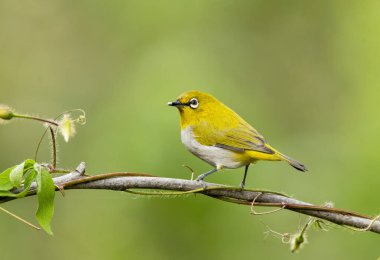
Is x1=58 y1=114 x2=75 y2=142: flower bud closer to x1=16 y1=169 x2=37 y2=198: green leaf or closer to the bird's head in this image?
x1=16 y1=169 x2=37 y2=198: green leaf

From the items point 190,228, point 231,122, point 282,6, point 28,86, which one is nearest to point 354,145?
point 190,228

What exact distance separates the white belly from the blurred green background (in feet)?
4.06

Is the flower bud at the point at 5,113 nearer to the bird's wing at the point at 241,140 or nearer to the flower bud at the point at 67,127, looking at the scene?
the flower bud at the point at 67,127

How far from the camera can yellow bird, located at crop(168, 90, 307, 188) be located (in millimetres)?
4438

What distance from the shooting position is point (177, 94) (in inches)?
282

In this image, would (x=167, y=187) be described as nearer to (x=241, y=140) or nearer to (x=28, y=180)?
(x=28, y=180)

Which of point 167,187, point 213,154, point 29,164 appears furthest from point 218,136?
point 29,164

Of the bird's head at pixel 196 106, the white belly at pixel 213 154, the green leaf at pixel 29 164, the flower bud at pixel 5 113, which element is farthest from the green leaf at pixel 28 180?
the bird's head at pixel 196 106

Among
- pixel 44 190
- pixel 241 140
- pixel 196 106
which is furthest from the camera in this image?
pixel 196 106

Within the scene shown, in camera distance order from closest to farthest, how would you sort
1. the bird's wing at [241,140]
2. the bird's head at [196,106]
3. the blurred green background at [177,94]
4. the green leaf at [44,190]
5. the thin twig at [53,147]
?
the green leaf at [44,190] < the thin twig at [53,147] < the bird's wing at [241,140] < the bird's head at [196,106] < the blurred green background at [177,94]

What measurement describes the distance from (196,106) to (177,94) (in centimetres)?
238

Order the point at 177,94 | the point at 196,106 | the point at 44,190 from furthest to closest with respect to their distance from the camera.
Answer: the point at 177,94
the point at 196,106
the point at 44,190

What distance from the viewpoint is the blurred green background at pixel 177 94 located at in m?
6.45

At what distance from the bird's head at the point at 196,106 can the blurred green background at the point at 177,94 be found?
1130 mm
